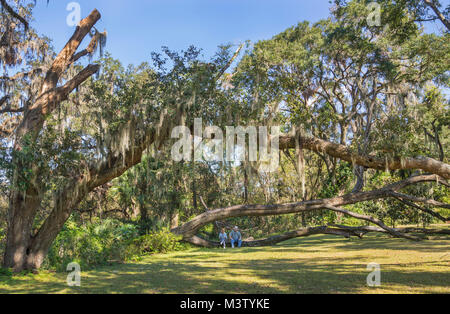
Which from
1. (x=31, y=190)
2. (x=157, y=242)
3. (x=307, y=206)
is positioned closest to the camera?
(x=31, y=190)

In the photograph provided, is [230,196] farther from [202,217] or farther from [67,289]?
[67,289]

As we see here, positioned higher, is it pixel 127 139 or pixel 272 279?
pixel 127 139

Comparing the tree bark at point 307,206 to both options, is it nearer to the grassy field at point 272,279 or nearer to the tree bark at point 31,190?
the grassy field at point 272,279

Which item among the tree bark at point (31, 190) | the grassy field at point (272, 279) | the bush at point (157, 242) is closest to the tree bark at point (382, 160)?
the grassy field at point (272, 279)

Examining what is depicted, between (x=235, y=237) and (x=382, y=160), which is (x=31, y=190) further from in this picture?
(x=382, y=160)

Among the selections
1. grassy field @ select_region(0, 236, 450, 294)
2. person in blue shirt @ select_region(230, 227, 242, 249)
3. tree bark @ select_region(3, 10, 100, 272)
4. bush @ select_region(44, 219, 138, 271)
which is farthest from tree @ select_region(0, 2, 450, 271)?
person in blue shirt @ select_region(230, 227, 242, 249)

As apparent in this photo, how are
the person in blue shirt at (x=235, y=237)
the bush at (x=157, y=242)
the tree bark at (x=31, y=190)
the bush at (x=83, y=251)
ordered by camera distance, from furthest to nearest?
the person in blue shirt at (x=235, y=237)
the bush at (x=157, y=242)
the bush at (x=83, y=251)
the tree bark at (x=31, y=190)

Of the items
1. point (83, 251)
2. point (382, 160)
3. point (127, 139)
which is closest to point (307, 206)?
point (382, 160)

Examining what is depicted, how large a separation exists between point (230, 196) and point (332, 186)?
5.23 meters

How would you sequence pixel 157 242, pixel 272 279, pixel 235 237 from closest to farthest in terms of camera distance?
pixel 272 279 → pixel 157 242 → pixel 235 237

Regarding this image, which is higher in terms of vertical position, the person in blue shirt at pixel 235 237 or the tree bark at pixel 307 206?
the tree bark at pixel 307 206

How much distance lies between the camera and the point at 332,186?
50.6 feet

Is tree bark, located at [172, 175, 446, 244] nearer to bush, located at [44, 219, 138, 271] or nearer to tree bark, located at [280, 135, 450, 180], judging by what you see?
tree bark, located at [280, 135, 450, 180]
